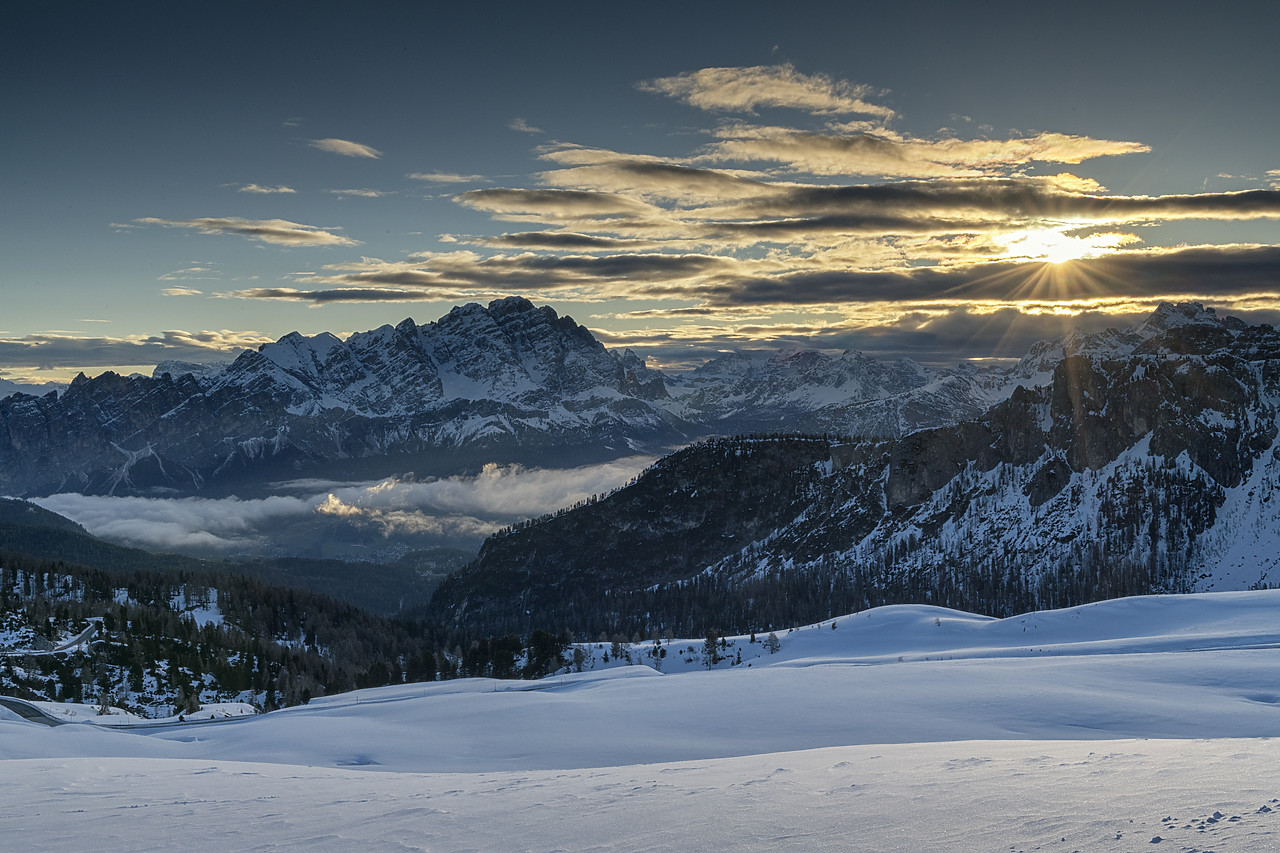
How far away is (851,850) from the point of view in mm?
17031

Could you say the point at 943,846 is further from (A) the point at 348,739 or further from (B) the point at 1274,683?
(B) the point at 1274,683

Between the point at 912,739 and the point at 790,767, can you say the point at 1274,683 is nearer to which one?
the point at 912,739

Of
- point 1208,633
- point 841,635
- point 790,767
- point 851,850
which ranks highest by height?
point 851,850

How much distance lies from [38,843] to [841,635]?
288 ft

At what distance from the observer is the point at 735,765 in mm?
28750

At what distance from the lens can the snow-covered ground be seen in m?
18.6

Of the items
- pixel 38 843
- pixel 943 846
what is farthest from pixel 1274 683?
pixel 38 843

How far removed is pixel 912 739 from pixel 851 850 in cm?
2080

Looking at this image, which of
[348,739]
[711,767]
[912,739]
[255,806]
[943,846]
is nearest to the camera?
[943,846]

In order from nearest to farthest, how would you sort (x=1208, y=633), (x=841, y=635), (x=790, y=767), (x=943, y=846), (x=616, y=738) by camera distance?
(x=943, y=846), (x=790, y=767), (x=616, y=738), (x=1208, y=633), (x=841, y=635)

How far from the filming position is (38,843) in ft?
65.0

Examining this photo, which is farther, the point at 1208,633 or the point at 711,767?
the point at 1208,633

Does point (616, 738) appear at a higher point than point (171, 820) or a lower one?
lower

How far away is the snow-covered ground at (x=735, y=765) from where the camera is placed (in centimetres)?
1858
